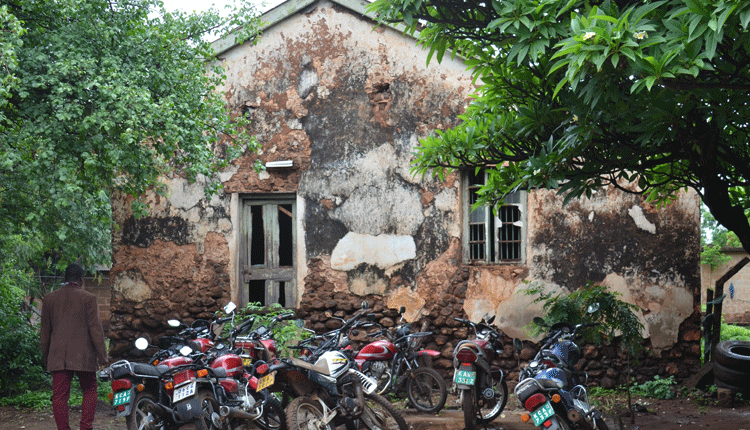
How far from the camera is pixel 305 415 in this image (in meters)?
5.65

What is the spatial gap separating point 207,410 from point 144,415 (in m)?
0.52

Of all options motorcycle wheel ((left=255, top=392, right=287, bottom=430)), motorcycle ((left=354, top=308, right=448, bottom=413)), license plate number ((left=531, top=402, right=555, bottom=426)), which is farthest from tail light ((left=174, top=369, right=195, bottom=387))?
license plate number ((left=531, top=402, right=555, bottom=426))

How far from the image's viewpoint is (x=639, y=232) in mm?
8625

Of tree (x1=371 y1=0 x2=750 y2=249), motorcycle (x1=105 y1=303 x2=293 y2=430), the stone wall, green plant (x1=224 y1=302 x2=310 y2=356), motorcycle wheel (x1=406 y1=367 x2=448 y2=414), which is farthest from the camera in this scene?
the stone wall

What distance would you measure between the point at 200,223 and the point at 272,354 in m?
2.84

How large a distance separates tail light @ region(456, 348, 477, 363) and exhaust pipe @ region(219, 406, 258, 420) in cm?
201

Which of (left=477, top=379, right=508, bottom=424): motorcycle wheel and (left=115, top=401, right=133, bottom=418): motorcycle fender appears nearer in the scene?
(left=115, top=401, right=133, bottom=418): motorcycle fender

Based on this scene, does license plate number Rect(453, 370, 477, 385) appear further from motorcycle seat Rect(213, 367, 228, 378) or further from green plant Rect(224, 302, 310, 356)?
motorcycle seat Rect(213, 367, 228, 378)

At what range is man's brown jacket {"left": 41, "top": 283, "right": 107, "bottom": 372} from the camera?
225 inches

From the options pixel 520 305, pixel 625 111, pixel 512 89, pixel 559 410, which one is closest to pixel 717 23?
pixel 625 111

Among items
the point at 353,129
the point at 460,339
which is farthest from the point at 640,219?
the point at 353,129

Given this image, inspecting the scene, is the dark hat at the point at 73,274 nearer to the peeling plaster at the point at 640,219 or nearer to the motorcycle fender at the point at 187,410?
the motorcycle fender at the point at 187,410

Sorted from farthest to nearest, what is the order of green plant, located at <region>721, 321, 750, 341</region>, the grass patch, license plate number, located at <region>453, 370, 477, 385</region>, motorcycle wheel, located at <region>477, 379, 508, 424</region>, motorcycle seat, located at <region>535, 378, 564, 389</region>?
green plant, located at <region>721, 321, 750, 341</region> < the grass patch < motorcycle wheel, located at <region>477, 379, 508, 424</region> < license plate number, located at <region>453, 370, 477, 385</region> < motorcycle seat, located at <region>535, 378, 564, 389</region>

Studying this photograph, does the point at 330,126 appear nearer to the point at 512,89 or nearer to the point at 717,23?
the point at 512,89
